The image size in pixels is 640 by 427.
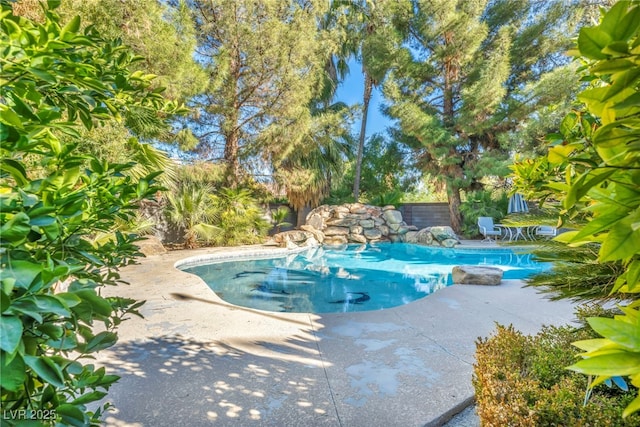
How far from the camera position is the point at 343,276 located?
7402mm

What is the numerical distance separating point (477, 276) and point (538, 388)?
3961 millimetres

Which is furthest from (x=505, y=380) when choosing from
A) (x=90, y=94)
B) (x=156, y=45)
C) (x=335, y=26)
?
(x=335, y=26)

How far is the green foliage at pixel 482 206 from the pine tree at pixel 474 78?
2.41 feet

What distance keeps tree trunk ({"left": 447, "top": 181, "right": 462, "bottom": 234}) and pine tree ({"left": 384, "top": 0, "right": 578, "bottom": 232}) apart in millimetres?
41

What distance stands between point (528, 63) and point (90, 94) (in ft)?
52.0

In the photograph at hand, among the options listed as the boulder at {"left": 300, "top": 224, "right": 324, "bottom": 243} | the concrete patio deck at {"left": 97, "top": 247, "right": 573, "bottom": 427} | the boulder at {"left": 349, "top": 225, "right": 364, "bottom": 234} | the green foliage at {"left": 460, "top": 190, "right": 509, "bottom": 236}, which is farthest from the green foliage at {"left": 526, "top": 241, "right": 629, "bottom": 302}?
the green foliage at {"left": 460, "top": 190, "right": 509, "bottom": 236}

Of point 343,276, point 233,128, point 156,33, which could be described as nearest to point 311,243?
point 343,276

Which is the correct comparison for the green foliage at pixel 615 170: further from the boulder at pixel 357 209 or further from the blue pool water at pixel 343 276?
the boulder at pixel 357 209

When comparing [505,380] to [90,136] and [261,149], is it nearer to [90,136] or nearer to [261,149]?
[90,136]

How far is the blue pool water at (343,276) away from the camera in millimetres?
5461

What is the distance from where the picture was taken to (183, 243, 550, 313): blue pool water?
5.46 metres

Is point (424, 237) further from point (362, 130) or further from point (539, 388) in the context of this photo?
point (539, 388)

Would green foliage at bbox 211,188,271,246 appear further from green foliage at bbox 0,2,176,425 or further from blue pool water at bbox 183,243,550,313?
green foliage at bbox 0,2,176,425

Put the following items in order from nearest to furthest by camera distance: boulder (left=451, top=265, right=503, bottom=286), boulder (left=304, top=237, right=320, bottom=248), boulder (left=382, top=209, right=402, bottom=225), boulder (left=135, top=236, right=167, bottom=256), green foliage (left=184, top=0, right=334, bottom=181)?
boulder (left=451, top=265, right=503, bottom=286), boulder (left=135, top=236, right=167, bottom=256), green foliage (left=184, top=0, right=334, bottom=181), boulder (left=304, top=237, right=320, bottom=248), boulder (left=382, top=209, right=402, bottom=225)
